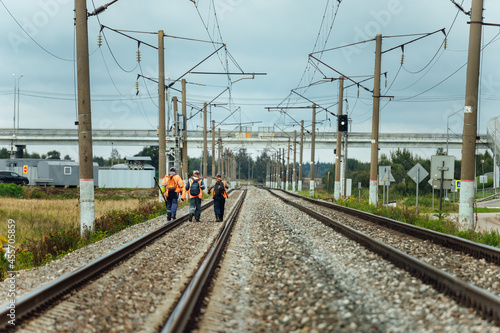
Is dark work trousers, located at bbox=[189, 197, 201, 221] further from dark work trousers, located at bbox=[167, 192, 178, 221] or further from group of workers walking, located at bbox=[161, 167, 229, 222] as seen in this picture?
dark work trousers, located at bbox=[167, 192, 178, 221]

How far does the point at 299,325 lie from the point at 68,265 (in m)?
5.71

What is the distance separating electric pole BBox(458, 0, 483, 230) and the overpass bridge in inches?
2610

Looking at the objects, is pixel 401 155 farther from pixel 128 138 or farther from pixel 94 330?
pixel 94 330

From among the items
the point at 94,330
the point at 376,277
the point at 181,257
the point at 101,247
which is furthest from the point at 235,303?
the point at 101,247

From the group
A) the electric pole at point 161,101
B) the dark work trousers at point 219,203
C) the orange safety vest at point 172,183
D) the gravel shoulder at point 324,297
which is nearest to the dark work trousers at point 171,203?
the orange safety vest at point 172,183

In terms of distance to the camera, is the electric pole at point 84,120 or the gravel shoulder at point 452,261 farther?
the electric pole at point 84,120

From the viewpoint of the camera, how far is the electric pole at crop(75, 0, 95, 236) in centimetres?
1469

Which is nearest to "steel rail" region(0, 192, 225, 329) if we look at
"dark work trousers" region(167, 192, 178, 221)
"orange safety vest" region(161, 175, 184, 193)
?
"orange safety vest" region(161, 175, 184, 193)

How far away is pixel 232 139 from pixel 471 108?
229ft

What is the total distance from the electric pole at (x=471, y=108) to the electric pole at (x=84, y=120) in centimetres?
1145

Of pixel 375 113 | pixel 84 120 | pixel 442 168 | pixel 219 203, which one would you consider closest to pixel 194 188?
pixel 219 203

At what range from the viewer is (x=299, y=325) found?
5648mm

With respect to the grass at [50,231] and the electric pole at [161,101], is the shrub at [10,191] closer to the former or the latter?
the grass at [50,231]

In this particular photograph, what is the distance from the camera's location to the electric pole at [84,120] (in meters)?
14.7
